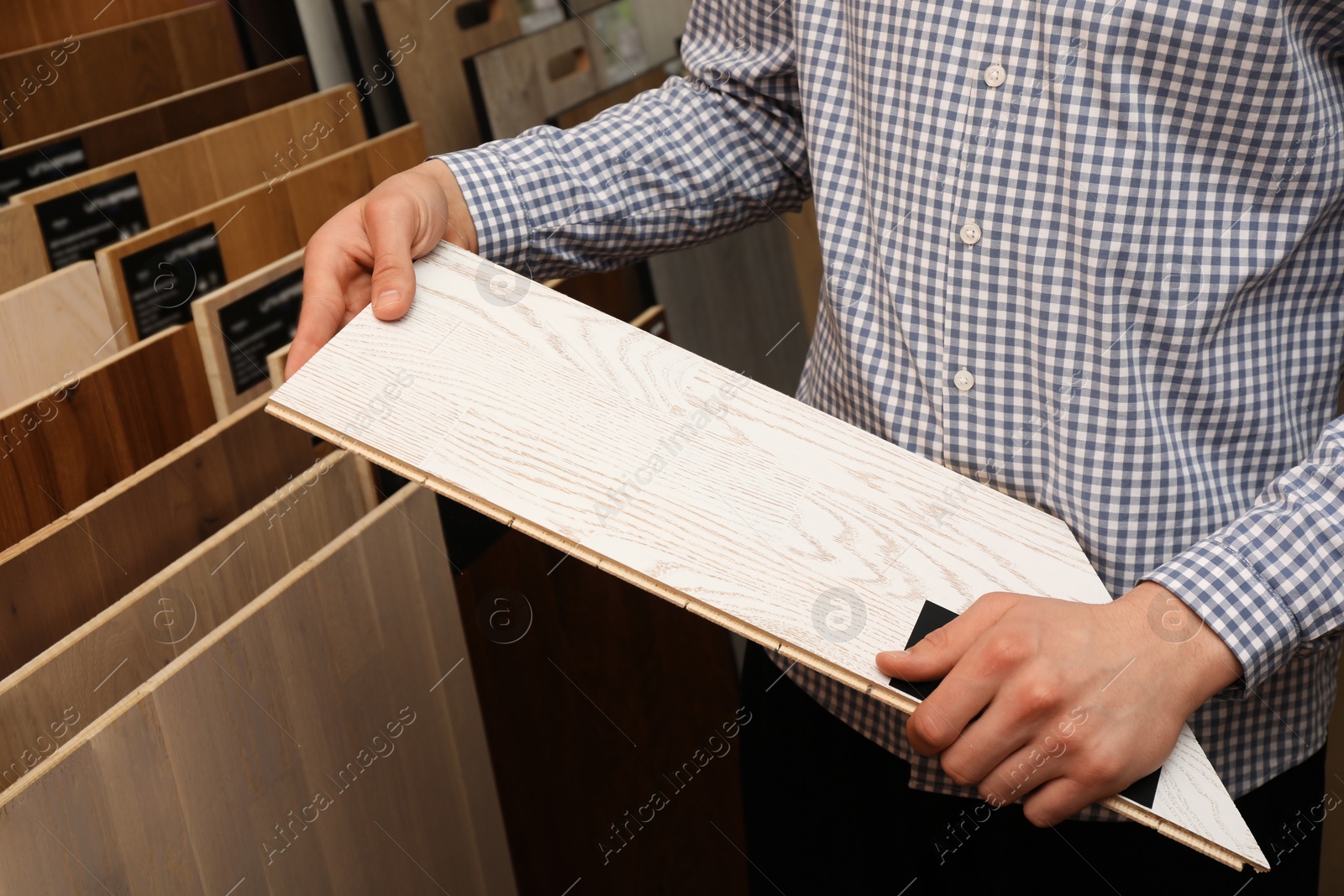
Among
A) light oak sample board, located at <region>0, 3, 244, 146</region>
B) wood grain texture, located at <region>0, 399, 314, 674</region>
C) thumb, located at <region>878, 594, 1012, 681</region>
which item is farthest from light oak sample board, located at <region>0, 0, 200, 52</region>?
thumb, located at <region>878, 594, 1012, 681</region>

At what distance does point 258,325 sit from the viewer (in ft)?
4.00

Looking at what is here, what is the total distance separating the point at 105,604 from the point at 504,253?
0.48 m

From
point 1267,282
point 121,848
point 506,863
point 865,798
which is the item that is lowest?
point 506,863

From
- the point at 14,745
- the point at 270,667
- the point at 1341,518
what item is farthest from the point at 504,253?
the point at 1341,518

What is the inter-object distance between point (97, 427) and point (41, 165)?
42cm

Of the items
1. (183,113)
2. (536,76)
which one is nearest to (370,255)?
(183,113)

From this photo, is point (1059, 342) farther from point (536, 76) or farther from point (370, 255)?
point (536, 76)

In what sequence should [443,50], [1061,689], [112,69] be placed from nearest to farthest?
[1061,689], [112,69], [443,50]

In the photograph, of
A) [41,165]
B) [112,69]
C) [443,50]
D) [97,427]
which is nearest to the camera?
[97,427]

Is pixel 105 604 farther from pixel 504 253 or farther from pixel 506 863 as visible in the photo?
pixel 506 863

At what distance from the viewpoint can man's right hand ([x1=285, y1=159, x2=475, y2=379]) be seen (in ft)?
2.51

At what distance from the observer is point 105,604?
96 centimetres

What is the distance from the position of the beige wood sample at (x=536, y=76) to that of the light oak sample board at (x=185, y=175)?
241mm

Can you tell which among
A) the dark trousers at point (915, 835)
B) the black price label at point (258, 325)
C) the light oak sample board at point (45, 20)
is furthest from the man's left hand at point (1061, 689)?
the light oak sample board at point (45, 20)
